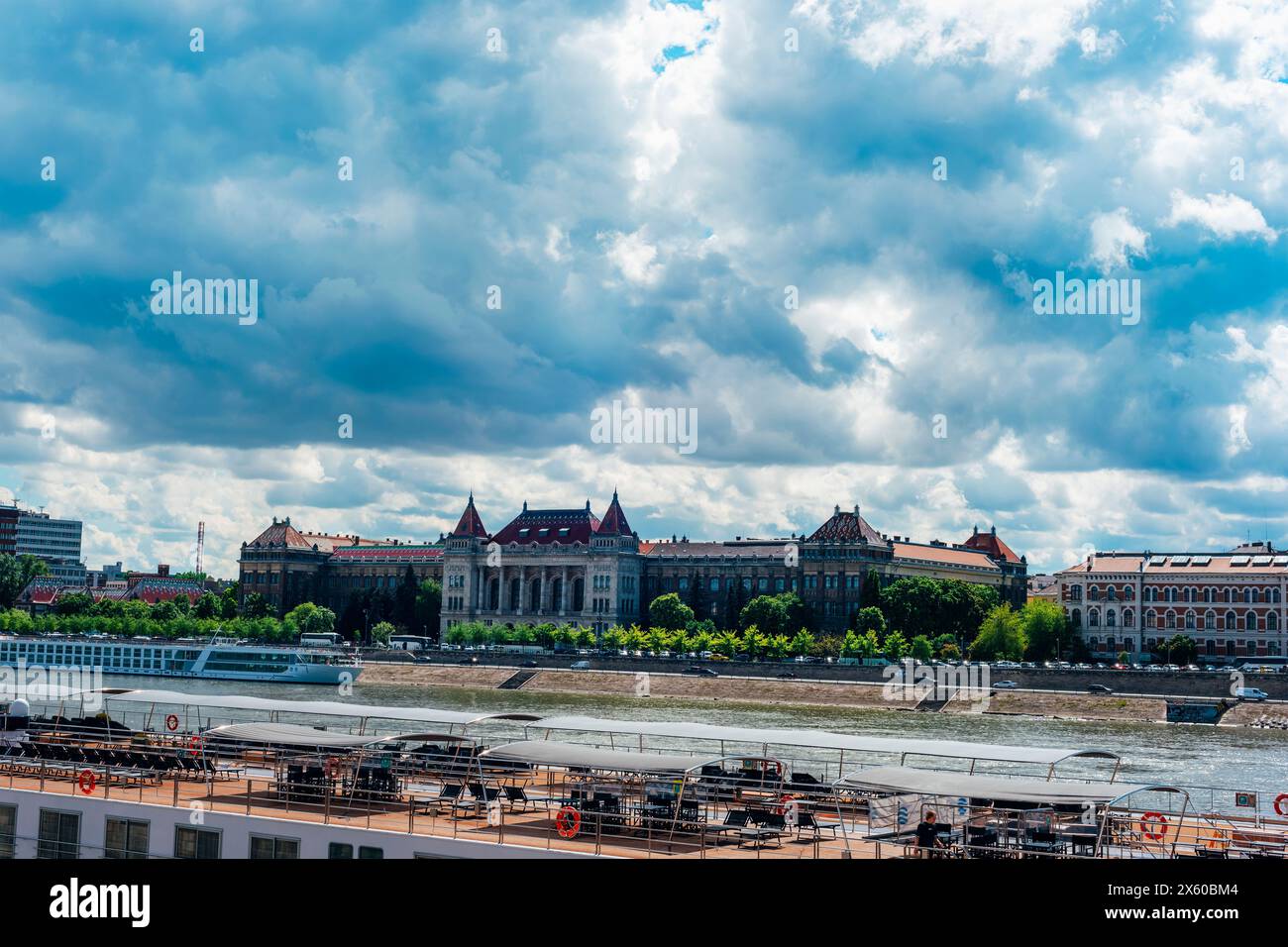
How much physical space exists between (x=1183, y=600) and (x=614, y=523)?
229 feet

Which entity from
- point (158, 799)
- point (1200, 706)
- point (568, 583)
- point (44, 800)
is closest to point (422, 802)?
point (158, 799)

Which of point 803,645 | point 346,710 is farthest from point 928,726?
point 346,710

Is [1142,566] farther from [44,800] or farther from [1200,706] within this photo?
[44,800]

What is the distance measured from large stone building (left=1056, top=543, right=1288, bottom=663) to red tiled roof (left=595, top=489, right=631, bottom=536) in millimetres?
56230

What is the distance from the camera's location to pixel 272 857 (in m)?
21.7

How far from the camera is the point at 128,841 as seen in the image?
75.8ft

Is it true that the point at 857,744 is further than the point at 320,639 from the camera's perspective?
No

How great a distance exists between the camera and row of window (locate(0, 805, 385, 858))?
21844 mm

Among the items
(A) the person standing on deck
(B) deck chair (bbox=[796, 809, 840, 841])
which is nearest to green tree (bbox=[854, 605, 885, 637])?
(B) deck chair (bbox=[796, 809, 840, 841])

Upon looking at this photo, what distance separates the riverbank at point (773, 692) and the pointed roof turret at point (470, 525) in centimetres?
5787

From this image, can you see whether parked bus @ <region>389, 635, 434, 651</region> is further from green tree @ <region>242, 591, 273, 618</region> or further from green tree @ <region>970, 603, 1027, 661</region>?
green tree @ <region>970, 603, 1027, 661</region>

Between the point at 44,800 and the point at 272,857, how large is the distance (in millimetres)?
4664

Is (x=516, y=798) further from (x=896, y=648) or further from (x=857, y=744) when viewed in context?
(x=896, y=648)

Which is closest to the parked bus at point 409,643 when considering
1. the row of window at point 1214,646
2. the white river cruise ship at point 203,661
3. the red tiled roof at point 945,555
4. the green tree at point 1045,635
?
the white river cruise ship at point 203,661
